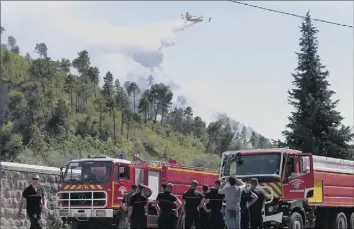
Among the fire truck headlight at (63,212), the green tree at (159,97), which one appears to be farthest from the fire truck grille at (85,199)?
the green tree at (159,97)

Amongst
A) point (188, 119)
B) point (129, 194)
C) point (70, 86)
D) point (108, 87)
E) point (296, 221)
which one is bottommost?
point (296, 221)

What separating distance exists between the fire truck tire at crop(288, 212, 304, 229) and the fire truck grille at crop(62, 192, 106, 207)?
558cm

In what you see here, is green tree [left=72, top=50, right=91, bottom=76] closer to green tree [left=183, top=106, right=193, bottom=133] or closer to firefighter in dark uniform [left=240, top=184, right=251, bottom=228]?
green tree [left=183, top=106, right=193, bottom=133]

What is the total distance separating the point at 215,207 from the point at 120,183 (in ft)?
14.6

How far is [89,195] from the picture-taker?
58.1 feet

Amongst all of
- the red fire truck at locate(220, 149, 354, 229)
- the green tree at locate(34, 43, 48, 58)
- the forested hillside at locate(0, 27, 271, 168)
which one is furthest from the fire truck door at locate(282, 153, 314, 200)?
the green tree at locate(34, 43, 48, 58)

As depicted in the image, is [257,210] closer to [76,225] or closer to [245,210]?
[245,210]

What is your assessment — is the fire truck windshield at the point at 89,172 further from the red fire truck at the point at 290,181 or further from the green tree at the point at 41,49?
the green tree at the point at 41,49

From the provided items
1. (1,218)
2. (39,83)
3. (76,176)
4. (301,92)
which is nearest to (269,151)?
(76,176)

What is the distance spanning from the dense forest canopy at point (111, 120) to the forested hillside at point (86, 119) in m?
0.13

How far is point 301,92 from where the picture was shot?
36906mm

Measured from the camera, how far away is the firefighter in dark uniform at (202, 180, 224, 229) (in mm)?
14555

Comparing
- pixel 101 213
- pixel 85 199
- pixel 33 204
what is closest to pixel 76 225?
pixel 85 199

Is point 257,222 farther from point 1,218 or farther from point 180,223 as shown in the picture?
point 1,218
